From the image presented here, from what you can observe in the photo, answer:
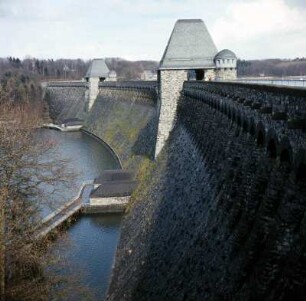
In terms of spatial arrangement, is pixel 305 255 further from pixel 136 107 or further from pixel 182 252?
pixel 136 107

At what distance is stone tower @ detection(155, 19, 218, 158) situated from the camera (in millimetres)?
29359

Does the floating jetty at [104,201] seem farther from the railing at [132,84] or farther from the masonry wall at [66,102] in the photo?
the masonry wall at [66,102]

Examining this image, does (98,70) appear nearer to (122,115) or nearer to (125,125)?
(122,115)

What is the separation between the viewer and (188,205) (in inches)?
661

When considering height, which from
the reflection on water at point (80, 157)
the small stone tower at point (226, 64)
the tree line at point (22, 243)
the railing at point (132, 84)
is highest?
the small stone tower at point (226, 64)

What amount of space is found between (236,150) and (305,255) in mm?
6263

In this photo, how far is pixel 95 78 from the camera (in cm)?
7031

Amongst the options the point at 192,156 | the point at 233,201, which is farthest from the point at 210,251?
the point at 192,156

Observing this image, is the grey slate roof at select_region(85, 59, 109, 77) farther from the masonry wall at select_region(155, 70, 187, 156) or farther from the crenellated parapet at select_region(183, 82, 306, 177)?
the crenellated parapet at select_region(183, 82, 306, 177)

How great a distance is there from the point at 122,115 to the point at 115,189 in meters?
25.2

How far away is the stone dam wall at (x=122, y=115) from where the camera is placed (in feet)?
119

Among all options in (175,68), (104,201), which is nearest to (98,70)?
(175,68)

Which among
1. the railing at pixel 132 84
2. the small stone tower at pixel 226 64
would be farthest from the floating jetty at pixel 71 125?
the small stone tower at pixel 226 64

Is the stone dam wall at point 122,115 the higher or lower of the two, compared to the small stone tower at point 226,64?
lower
